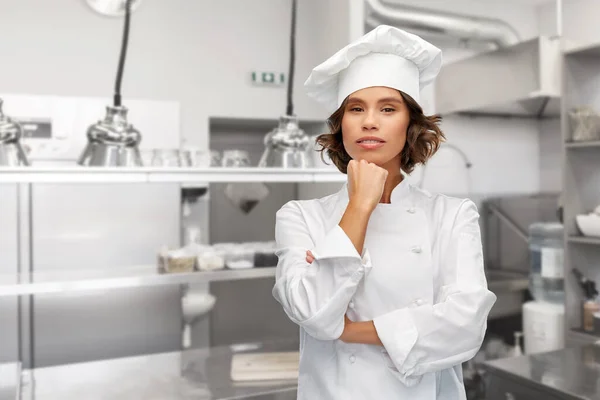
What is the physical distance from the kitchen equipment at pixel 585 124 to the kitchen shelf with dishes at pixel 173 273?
1509 mm

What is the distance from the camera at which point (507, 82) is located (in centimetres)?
305

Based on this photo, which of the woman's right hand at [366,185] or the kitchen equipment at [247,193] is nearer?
the woman's right hand at [366,185]

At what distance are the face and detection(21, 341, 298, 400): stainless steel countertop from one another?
951mm

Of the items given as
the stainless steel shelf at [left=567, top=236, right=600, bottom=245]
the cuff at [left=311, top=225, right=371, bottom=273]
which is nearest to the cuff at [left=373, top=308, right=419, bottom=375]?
the cuff at [left=311, top=225, right=371, bottom=273]

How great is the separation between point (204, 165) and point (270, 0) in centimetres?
173

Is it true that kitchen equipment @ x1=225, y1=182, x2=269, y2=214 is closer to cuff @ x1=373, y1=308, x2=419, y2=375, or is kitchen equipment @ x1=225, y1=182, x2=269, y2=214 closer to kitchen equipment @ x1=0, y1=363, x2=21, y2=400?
kitchen equipment @ x1=0, y1=363, x2=21, y2=400

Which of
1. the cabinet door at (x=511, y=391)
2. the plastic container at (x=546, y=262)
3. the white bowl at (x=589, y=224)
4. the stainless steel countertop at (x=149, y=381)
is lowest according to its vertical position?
the cabinet door at (x=511, y=391)

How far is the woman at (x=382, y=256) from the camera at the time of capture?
957 millimetres

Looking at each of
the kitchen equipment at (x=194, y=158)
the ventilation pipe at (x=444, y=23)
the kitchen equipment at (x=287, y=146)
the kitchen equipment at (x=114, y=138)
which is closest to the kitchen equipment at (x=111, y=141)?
the kitchen equipment at (x=114, y=138)

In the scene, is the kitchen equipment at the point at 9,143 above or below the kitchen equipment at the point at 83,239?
above

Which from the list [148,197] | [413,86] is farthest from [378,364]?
[148,197]

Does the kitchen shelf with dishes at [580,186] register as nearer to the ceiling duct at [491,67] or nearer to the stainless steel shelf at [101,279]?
the ceiling duct at [491,67]

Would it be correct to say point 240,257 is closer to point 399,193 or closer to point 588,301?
point 399,193

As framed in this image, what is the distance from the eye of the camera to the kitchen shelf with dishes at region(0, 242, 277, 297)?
1592mm
